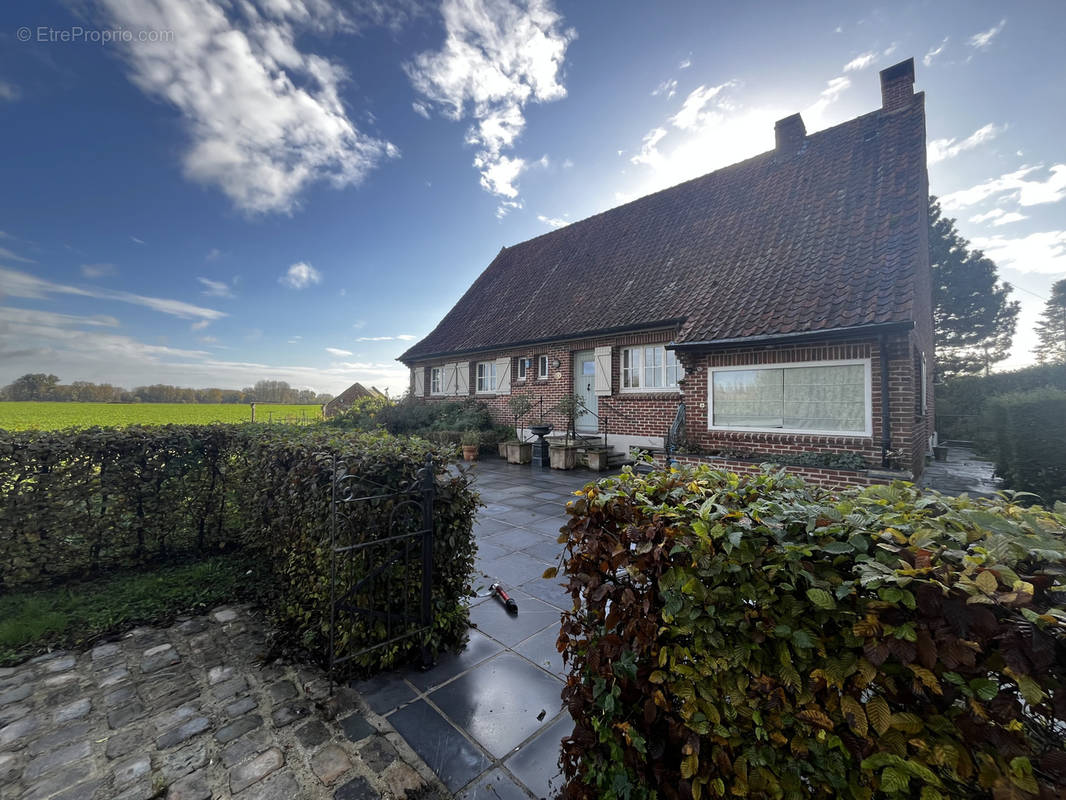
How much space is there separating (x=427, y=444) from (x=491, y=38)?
7080mm

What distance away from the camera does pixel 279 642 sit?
109 inches

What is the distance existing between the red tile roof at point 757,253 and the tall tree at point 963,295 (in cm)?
1677

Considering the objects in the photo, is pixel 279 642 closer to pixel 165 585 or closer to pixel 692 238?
pixel 165 585

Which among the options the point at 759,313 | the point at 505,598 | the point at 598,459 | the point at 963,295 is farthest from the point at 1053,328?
the point at 505,598

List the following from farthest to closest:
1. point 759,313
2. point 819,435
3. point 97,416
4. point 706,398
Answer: point 706,398 → point 759,313 → point 97,416 → point 819,435

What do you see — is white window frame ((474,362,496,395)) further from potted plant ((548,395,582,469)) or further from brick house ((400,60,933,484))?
potted plant ((548,395,582,469))

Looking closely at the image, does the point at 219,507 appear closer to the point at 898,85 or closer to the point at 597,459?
the point at 597,459

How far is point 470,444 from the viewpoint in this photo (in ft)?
35.9

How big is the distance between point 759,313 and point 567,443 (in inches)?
190

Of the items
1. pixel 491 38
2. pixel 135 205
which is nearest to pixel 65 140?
pixel 135 205

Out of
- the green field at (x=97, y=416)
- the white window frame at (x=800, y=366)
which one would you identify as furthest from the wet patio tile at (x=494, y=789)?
the white window frame at (x=800, y=366)

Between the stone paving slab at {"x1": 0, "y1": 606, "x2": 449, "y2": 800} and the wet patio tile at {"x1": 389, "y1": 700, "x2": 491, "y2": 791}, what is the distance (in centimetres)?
5

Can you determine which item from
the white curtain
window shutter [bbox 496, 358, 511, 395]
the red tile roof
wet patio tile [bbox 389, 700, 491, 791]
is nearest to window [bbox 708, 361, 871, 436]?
the white curtain

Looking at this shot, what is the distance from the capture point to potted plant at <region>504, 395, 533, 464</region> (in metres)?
10.3
